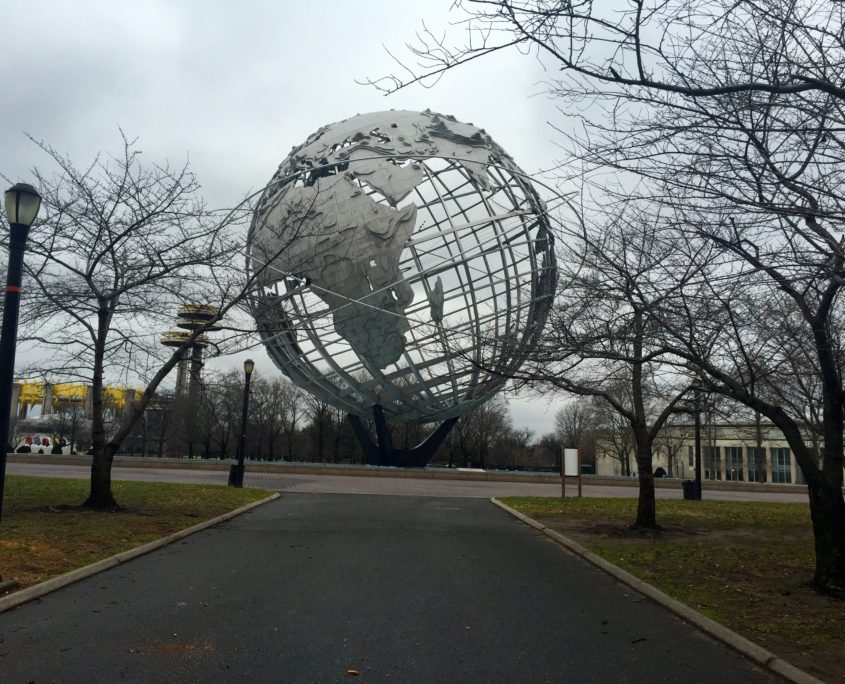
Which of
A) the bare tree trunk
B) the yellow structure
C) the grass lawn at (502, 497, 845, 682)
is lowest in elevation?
the grass lawn at (502, 497, 845, 682)

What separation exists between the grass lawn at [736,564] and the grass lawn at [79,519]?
264 inches

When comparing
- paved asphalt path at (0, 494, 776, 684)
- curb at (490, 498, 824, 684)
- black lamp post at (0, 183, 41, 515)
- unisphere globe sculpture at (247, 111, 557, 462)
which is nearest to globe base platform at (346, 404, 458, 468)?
unisphere globe sculpture at (247, 111, 557, 462)

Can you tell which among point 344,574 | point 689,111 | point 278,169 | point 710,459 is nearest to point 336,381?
point 278,169

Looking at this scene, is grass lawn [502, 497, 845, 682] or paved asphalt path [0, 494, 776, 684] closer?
paved asphalt path [0, 494, 776, 684]

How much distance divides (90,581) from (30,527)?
363 cm

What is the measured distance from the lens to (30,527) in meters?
10.2

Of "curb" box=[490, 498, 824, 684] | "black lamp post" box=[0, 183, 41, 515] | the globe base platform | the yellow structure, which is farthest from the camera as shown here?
the globe base platform

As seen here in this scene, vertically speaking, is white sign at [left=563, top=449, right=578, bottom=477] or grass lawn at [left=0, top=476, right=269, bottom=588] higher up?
white sign at [left=563, top=449, right=578, bottom=477]

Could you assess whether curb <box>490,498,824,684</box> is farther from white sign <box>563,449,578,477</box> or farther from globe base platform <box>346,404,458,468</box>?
globe base platform <box>346,404,458,468</box>

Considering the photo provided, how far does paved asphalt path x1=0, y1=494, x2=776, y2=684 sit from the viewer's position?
471 cm

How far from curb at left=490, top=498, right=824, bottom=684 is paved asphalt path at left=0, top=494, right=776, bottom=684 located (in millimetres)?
129

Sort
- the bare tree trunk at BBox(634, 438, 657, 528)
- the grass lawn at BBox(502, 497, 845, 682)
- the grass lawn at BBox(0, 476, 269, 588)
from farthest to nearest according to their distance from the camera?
the bare tree trunk at BBox(634, 438, 657, 528) → the grass lawn at BBox(0, 476, 269, 588) → the grass lawn at BBox(502, 497, 845, 682)

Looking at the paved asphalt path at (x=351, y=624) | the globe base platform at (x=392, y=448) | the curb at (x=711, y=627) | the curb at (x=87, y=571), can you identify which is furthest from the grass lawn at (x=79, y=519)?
the globe base platform at (x=392, y=448)

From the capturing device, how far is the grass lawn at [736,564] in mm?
5820
